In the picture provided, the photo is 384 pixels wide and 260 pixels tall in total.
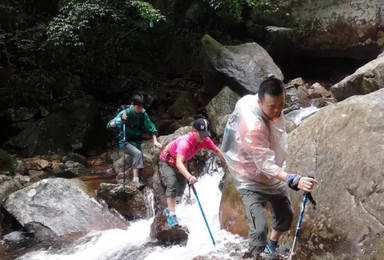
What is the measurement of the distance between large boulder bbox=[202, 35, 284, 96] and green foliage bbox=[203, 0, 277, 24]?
4.66 ft

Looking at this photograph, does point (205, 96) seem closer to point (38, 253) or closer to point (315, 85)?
point (315, 85)

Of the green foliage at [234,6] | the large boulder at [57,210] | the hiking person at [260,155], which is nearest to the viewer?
the hiking person at [260,155]

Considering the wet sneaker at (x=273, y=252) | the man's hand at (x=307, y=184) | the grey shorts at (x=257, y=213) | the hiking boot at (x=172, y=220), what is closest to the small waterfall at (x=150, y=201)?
the hiking boot at (x=172, y=220)

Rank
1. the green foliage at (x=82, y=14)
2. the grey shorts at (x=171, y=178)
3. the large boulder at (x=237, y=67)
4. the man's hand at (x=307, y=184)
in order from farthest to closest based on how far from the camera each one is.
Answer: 1. the large boulder at (x=237, y=67)
2. the green foliage at (x=82, y=14)
3. the grey shorts at (x=171, y=178)
4. the man's hand at (x=307, y=184)

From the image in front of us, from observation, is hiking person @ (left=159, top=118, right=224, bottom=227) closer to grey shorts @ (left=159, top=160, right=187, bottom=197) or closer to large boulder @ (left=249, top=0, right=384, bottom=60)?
grey shorts @ (left=159, top=160, right=187, bottom=197)

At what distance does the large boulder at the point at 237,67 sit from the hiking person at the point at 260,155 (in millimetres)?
8771

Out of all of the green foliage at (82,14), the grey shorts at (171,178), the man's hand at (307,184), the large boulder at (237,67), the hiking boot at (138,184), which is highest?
the green foliage at (82,14)

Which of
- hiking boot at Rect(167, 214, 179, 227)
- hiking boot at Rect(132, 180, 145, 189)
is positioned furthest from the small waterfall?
hiking boot at Rect(167, 214, 179, 227)

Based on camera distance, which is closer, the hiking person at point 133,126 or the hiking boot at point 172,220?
the hiking boot at point 172,220

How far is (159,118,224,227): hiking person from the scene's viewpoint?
5.30 metres

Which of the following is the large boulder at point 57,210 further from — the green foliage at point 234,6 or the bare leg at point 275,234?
the green foliage at point 234,6

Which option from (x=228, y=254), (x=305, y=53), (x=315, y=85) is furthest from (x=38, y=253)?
(x=305, y=53)

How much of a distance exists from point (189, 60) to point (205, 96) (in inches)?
115

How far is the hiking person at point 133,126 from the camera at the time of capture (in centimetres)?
758
